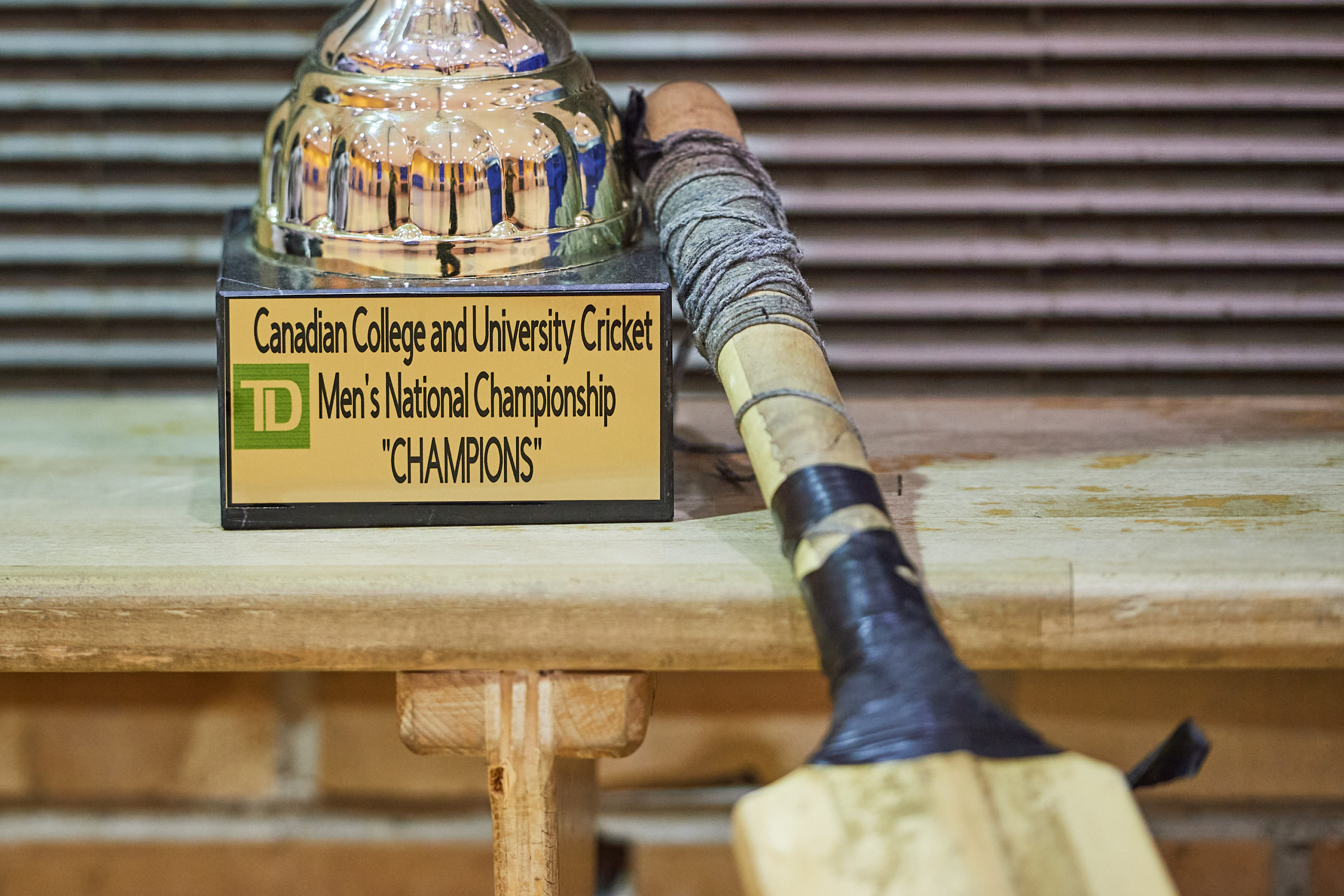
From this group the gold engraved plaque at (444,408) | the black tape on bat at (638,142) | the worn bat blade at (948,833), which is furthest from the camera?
the black tape on bat at (638,142)

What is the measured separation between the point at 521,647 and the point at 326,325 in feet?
0.87

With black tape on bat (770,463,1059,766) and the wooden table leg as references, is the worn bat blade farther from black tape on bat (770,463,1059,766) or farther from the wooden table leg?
the wooden table leg

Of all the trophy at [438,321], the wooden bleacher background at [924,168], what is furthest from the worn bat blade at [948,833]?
the wooden bleacher background at [924,168]

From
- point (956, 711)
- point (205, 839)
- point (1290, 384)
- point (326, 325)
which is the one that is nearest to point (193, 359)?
point (205, 839)

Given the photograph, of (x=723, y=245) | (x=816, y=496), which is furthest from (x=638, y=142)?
(x=816, y=496)

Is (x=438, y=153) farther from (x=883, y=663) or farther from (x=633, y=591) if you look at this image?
(x=883, y=663)

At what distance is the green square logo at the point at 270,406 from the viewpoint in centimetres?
88

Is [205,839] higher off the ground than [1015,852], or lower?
lower

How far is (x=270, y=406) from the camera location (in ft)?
2.90

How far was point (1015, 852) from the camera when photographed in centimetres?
65

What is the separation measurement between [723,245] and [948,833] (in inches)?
17.5

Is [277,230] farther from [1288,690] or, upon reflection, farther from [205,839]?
[1288,690]

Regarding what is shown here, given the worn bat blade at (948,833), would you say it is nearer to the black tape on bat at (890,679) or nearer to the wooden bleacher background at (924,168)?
the black tape on bat at (890,679)

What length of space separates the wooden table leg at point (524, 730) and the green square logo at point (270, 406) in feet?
0.62
